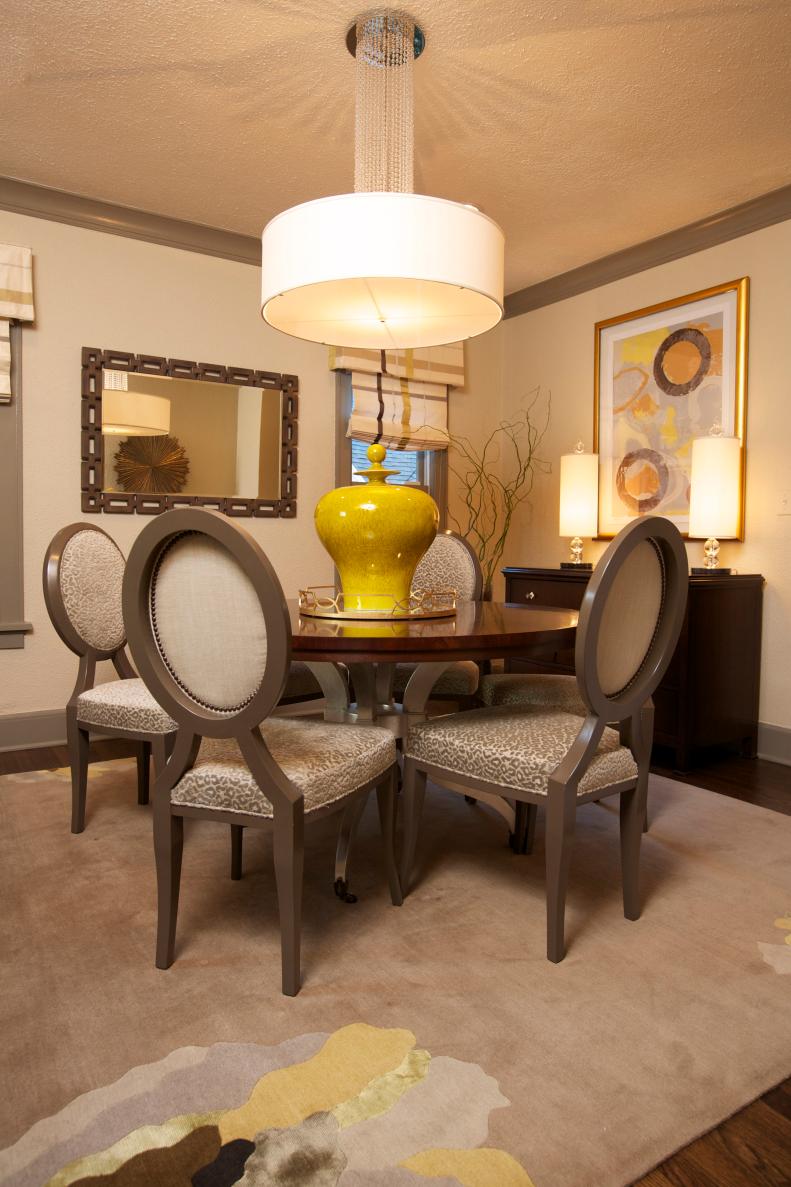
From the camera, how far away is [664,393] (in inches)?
154

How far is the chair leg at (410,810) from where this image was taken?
199 centimetres

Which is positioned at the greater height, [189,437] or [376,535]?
[189,437]

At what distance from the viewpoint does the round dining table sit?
5.63 feet

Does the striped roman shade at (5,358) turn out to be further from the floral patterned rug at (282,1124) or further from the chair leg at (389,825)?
the floral patterned rug at (282,1124)

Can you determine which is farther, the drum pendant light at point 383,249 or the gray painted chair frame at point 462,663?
the gray painted chair frame at point 462,663

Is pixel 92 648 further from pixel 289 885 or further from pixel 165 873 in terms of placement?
pixel 289 885

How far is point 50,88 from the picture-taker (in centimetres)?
266

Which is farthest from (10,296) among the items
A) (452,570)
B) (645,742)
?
(645,742)

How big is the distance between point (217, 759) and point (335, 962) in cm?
52

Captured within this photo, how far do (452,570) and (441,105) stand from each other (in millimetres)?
1743

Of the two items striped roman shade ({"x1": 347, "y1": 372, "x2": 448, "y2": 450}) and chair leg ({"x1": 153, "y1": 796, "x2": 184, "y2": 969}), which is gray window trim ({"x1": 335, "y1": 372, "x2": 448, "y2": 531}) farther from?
chair leg ({"x1": 153, "y1": 796, "x2": 184, "y2": 969})

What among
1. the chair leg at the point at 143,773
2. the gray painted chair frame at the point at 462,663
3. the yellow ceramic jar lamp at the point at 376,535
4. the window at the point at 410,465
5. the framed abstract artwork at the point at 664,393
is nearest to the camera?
the yellow ceramic jar lamp at the point at 376,535

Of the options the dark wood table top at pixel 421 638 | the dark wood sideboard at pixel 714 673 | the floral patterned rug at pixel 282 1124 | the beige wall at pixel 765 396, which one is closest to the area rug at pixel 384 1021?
the floral patterned rug at pixel 282 1124

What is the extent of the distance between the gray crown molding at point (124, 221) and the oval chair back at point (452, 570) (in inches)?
77.6
